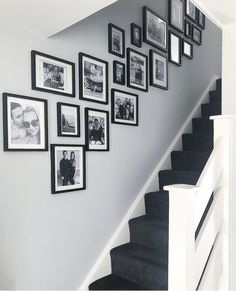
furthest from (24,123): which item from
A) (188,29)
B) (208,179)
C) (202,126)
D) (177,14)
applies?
(188,29)

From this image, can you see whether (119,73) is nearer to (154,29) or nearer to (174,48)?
(154,29)

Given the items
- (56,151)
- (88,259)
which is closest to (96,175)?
(56,151)

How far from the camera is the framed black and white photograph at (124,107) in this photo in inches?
86.8

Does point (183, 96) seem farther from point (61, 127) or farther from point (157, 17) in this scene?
point (61, 127)

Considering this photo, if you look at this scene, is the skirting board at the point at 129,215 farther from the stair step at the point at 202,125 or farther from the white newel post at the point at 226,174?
the white newel post at the point at 226,174

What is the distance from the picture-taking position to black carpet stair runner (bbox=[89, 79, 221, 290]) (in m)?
1.94

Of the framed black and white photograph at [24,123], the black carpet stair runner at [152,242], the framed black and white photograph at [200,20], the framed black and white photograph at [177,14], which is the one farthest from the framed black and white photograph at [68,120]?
the framed black and white photograph at [200,20]

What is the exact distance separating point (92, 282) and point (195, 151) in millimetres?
1596

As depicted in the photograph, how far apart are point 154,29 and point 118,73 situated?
2.42ft

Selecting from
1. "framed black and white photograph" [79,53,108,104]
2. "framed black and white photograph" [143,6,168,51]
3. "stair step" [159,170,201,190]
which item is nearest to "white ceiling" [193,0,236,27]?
"framed black and white photograph" [79,53,108,104]

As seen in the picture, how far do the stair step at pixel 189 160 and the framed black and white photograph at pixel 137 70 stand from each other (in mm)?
766

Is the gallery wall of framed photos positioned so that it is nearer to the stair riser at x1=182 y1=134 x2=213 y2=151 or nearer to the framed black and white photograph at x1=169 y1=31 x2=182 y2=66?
the framed black and white photograph at x1=169 y1=31 x2=182 y2=66

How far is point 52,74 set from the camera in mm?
1760

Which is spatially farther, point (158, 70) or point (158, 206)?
point (158, 70)
